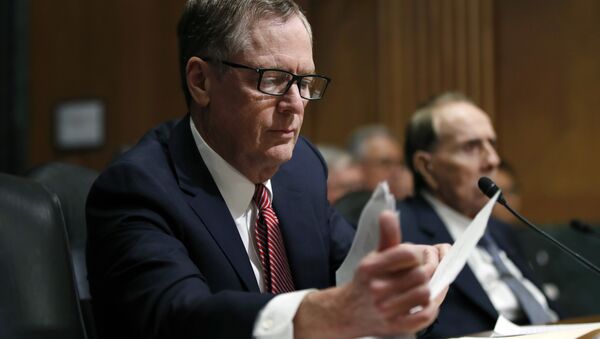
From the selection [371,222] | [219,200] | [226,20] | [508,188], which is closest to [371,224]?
[371,222]

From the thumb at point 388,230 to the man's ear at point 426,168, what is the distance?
2139 mm

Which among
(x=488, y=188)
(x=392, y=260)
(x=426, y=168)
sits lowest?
(x=426, y=168)

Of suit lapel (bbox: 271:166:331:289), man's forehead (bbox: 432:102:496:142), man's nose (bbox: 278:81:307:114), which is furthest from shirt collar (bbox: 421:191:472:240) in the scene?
man's nose (bbox: 278:81:307:114)

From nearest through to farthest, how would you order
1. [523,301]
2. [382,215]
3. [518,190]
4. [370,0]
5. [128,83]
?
[382,215]
[523,301]
[518,190]
[370,0]
[128,83]

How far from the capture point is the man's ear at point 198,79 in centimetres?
194

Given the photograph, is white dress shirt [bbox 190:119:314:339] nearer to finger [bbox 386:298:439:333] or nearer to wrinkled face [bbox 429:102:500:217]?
finger [bbox 386:298:439:333]

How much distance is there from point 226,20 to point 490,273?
1.73 metres

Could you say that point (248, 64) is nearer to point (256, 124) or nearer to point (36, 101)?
point (256, 124)

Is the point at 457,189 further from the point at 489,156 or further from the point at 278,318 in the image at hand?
the point at 278,318

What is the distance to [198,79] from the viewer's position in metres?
1.96

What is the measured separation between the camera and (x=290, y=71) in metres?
1.85

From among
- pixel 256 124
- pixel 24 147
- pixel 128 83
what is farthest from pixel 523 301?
pixel 24 147

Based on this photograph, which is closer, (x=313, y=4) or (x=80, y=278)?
(x=80, y=278)

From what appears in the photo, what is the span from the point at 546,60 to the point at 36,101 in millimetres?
4029
